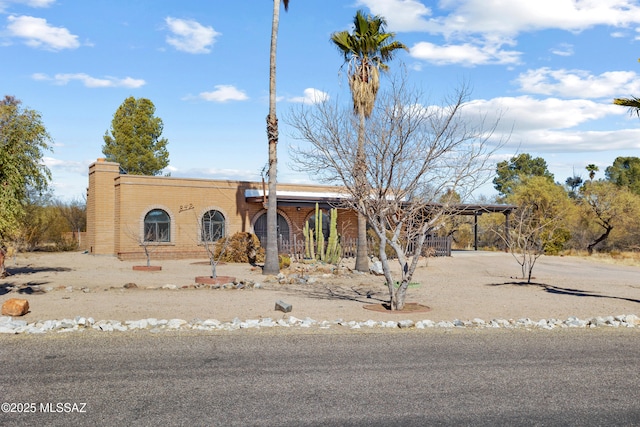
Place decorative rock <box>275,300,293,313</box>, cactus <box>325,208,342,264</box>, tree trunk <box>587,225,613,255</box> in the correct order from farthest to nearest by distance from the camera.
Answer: tree trunk <box>587,225,613,255</box> → cactus <box>325,208,342,264</box> → decorative rock <box>275,300,293,313</box>

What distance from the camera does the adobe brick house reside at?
3066 centimetres

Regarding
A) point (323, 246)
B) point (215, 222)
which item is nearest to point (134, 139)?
point (215, 222)

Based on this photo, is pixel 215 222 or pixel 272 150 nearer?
pixel 272 150

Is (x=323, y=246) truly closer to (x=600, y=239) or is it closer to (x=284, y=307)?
(x=284, y=307)

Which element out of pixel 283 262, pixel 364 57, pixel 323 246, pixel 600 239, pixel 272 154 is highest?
pixel 364 57

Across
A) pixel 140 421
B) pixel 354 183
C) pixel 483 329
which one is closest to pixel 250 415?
pixel 140 421

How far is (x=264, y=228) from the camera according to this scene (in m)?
34.1

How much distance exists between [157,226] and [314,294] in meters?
16.7

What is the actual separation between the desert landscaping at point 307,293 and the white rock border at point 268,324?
23.8 inches

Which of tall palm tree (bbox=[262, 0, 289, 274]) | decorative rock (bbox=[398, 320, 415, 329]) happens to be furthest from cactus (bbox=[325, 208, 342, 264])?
decorative rock (bbox=[398, 320, 415, 329])

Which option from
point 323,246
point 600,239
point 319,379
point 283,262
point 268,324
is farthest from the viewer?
point 600,239

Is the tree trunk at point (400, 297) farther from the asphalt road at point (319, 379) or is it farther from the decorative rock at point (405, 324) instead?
the asphalt road at point (319, 379)

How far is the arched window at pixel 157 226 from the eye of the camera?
31.2m

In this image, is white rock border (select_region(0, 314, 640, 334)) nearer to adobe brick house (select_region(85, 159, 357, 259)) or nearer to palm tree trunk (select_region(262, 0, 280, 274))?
palm tree trunk (select_region(262, 0, 280, 274))
